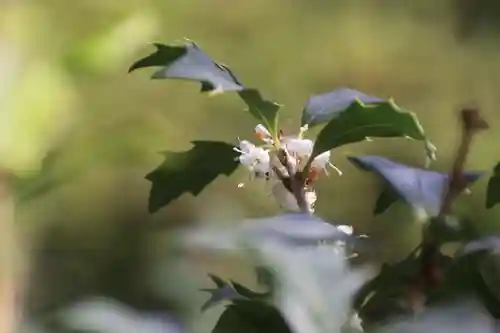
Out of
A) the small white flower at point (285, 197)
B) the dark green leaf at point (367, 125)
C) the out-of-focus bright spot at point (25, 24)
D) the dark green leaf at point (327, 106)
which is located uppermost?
the out-of-focus bright spot at point (25, 24)

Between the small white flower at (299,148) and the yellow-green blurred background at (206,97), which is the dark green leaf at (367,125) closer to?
the small white flower at (299,148)

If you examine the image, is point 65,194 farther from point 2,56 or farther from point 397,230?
point 397,230

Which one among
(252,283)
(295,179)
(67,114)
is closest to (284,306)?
(295,179)

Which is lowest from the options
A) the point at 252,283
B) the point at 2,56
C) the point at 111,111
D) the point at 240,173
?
the point at 252,283

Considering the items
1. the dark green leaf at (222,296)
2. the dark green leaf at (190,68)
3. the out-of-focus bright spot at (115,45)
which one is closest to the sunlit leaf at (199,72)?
the dark green leaf at (190,68)

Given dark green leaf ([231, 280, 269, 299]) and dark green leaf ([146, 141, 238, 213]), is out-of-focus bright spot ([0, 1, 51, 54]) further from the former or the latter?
dark green leaf ([231, 280, 269, 299])

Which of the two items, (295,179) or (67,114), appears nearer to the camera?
(295,179)

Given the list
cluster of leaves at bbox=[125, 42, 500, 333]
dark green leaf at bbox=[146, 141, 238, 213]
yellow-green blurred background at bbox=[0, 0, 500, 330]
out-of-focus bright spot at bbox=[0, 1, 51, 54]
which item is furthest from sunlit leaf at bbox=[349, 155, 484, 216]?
out-of-focus bright spot at bbox=[0, 1, 51, 54]
